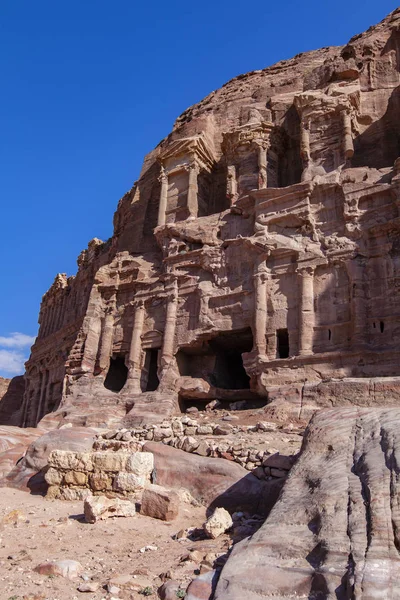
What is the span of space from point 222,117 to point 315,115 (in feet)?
31.3

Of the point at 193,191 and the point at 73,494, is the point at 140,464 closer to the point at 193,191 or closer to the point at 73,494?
the point at 73,494

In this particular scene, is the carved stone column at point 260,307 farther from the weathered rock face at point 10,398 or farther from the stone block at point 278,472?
the weathered rock face at point 10,398

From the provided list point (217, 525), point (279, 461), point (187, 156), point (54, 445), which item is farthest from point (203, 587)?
point (187, 156)

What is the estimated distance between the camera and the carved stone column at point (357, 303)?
1820 cm

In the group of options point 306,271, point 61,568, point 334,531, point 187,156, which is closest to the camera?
point 334,531

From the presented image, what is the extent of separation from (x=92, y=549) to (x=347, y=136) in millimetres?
21853

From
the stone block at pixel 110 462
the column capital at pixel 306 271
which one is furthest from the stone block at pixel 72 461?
the column capital at pixel 306 271

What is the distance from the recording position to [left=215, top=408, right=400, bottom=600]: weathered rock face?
16.4 ft

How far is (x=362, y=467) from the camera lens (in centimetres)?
664

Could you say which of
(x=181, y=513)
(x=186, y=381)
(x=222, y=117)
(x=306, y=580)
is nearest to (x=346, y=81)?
(x=222, y=117)

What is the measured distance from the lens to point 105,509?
9250mm

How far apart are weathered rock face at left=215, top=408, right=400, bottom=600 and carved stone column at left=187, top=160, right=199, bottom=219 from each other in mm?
21470

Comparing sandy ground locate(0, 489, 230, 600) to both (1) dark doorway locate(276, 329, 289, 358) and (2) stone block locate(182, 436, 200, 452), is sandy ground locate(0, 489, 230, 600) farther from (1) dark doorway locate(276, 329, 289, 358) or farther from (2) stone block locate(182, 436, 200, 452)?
(1) dark doorway locate(276, 329, 289, 358)

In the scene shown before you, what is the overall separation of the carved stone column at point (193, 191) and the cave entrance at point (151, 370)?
788 centimetres
